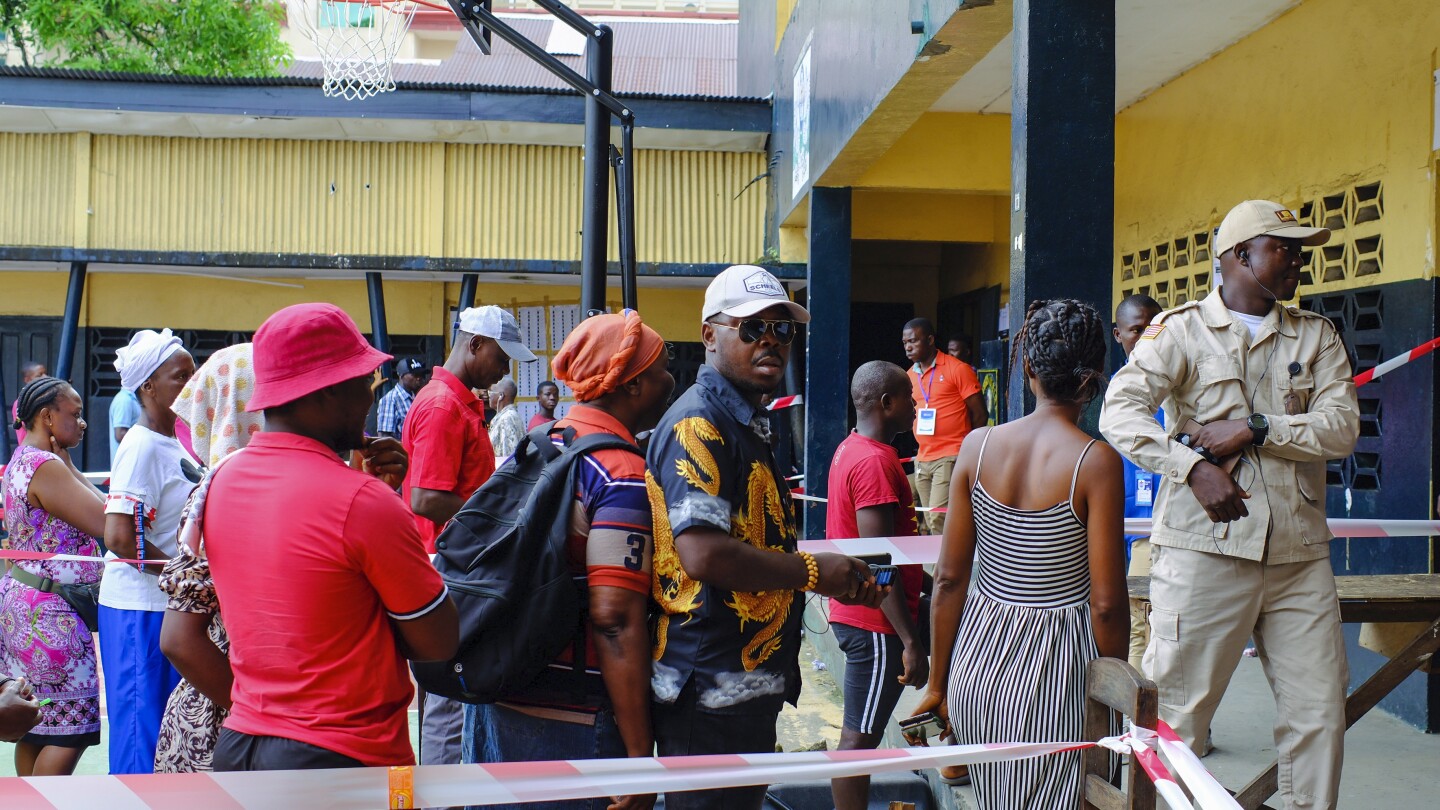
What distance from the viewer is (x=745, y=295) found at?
118 inches

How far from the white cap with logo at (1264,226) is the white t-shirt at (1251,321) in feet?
0.75

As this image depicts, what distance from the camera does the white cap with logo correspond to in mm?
3668

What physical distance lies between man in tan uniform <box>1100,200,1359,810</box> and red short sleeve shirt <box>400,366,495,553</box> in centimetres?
237

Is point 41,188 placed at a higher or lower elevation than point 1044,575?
higher

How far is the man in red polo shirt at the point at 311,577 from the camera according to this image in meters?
2.38

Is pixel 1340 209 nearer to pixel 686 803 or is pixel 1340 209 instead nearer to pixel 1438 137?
pixel 1438 137

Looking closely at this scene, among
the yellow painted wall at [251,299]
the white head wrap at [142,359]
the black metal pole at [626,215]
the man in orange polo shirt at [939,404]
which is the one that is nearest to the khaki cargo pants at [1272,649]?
the black metal pole at [626,215]

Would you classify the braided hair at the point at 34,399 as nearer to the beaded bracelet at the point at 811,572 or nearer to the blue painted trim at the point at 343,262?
the beaded bracelet at the point at 811,572

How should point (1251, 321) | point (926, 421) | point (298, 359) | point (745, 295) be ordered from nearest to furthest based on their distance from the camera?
point (298, 359) → point (745, 295) → point (1251, 321) → point (926, 421)

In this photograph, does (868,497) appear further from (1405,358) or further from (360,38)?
(360,38)

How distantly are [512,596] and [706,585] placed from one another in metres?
0.46

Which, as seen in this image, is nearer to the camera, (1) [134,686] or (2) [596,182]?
(1) [134,686]

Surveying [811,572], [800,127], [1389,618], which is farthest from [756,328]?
[800,127]

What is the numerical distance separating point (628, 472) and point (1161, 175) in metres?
6.92
